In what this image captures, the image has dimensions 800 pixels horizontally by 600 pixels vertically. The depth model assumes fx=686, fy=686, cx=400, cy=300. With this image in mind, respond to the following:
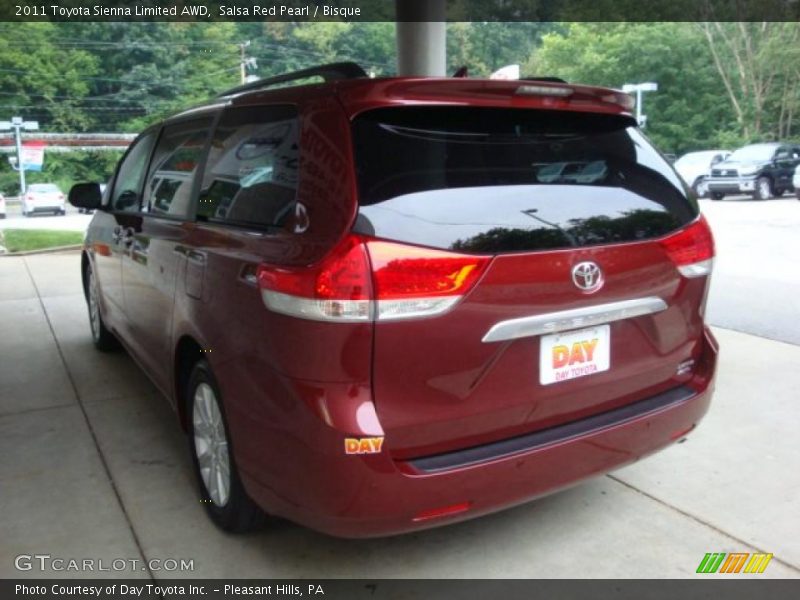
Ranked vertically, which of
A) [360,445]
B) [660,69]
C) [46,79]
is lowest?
[360,445]

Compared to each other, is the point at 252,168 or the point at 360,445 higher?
the point at 252,168

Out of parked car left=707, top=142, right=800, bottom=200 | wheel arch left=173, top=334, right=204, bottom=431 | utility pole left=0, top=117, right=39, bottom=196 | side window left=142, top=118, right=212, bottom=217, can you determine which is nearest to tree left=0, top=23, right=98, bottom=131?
utility pole left=0, top=117, right=39, bottom=196

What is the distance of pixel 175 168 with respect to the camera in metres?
3.62

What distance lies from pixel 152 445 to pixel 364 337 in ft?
7.43

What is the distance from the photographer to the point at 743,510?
3008 millimetres

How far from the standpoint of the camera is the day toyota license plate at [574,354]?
234cm

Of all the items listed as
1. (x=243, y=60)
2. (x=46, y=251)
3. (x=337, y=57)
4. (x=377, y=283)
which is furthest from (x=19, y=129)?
(x=377, y=283)

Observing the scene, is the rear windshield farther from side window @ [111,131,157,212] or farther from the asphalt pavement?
the asphalt pavement

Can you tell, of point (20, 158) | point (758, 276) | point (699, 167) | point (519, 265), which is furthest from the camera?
point (20, 158)

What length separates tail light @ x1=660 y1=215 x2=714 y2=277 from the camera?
8.66 feet

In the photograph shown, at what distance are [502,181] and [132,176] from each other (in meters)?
3.14

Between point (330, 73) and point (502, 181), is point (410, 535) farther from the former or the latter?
point (330, 73)

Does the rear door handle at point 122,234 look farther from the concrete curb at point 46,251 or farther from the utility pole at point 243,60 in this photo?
the utility pole at point 243,60

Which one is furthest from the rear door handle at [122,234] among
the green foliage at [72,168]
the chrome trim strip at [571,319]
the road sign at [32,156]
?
the road sign at [32,156]
